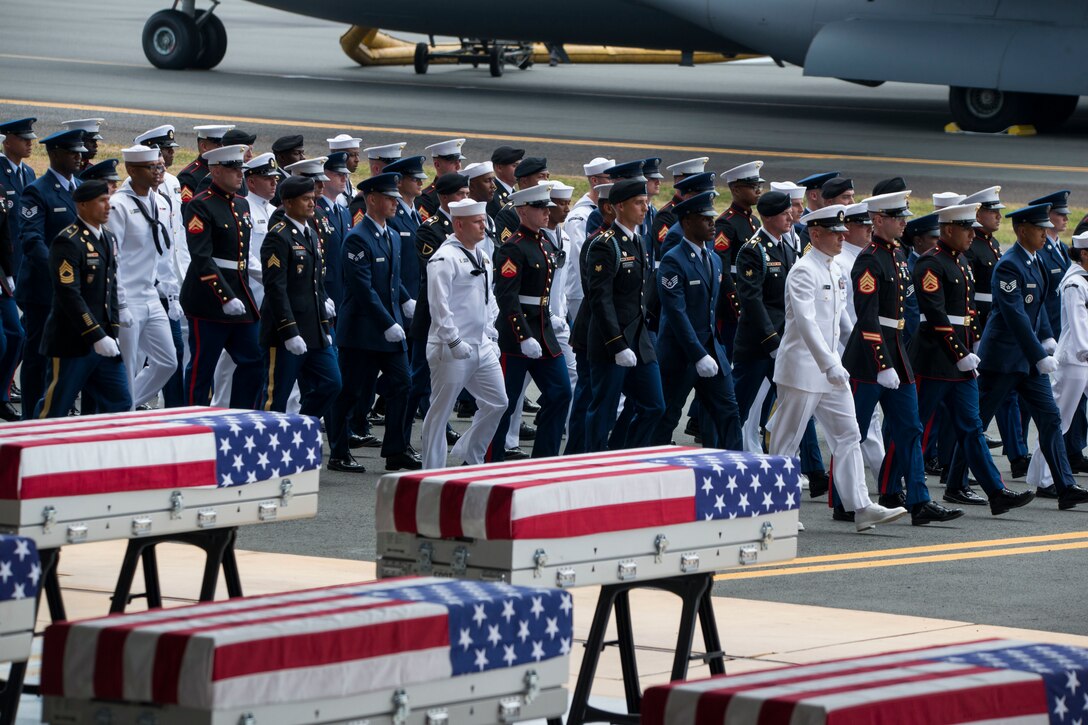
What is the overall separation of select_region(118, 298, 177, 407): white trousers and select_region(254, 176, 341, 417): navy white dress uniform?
856 millimetres

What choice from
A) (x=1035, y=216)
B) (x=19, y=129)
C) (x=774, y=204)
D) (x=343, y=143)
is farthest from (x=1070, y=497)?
(x=19, y=129)

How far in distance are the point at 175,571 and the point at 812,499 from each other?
4334mm

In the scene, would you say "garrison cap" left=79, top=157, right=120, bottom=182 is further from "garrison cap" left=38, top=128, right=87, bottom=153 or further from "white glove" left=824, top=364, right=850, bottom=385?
"white glove" left=824, top=364, right=850, bottom=385

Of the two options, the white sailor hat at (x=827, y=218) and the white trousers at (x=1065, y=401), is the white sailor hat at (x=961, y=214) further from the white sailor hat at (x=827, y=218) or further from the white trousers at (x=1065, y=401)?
the white trousers at (x=1065, y=401)

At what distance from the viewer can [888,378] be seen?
35.5 feet

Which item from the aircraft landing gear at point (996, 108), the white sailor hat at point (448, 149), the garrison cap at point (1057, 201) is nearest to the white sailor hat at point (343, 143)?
the white sailor hat at point (448, 149)

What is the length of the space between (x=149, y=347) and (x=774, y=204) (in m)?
3.92

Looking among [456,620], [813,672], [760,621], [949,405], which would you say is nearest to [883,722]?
[813,672]

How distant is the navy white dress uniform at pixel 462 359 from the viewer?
11445 millimetres

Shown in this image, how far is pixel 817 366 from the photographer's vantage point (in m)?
10.8

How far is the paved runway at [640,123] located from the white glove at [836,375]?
2.68ft

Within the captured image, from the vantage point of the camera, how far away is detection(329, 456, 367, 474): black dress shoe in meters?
12.1

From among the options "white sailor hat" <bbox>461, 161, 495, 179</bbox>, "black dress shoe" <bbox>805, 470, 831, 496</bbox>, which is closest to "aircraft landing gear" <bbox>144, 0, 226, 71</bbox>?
"white sailor hat" <bbox>461, 161, 495, 179</bbox>

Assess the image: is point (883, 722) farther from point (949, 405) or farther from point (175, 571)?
point (949, 405)
